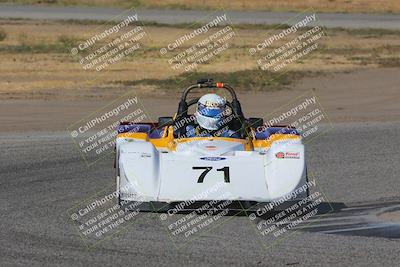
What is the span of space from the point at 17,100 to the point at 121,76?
16.8 ft

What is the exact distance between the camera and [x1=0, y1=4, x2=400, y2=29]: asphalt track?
48.1m

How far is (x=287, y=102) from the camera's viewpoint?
85.6 ft

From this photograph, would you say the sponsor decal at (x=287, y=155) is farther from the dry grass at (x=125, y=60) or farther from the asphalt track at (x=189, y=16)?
the asphalt track at (x=189, y=16)

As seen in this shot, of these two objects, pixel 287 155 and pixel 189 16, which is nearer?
pixel 287 155

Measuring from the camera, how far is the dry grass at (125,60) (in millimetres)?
28375

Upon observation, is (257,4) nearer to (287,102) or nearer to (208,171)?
(287,102)

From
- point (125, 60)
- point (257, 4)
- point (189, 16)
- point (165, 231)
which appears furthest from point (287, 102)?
point (257, 4)

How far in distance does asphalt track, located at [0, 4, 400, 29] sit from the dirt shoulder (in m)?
17.4

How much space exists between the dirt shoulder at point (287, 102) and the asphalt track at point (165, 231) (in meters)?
4.27

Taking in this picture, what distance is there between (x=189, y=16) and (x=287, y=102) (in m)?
25.2

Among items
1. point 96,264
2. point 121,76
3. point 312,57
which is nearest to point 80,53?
point 121,76

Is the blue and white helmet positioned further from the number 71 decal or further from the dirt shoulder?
the dirt shoulder

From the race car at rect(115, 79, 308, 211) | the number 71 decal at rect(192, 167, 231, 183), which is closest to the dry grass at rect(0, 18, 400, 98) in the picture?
the race car at rect(115, 79, 308, 211)

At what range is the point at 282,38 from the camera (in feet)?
130
